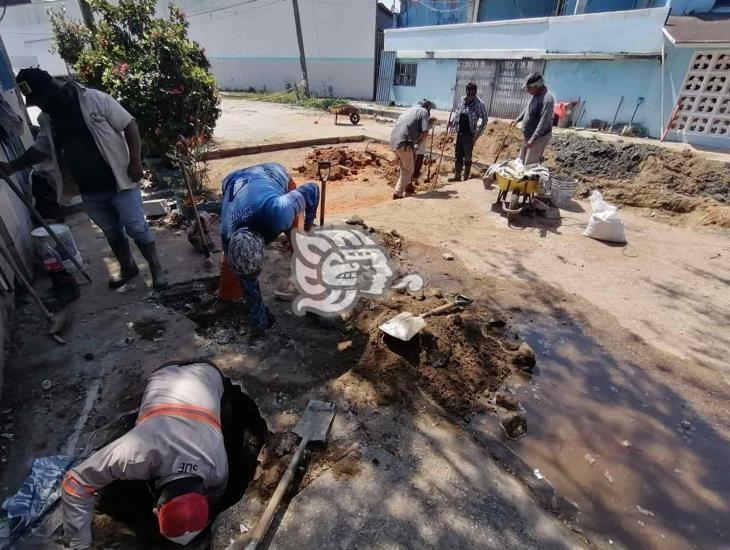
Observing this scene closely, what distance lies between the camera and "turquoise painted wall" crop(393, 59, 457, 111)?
1573cm

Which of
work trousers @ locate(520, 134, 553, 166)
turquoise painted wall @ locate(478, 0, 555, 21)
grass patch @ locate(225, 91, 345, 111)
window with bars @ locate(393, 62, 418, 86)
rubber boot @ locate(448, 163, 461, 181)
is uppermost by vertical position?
turquoise painted wall @ locate(478, 0, 555, 21)

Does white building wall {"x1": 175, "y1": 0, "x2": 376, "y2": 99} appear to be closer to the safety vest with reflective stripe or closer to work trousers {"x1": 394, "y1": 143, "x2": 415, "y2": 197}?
work trousers {"x1": 394, "y1": 143, "x2": 415, "y2": 197}

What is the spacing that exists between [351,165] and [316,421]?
7701mm

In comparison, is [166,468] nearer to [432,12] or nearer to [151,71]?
[151,71]

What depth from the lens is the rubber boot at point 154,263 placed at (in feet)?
12.7

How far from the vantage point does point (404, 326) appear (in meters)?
3.05

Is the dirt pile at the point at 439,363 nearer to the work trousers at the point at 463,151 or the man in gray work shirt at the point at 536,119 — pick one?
the man in gray work shirt at the point at 536,119

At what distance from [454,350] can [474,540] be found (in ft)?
4.47

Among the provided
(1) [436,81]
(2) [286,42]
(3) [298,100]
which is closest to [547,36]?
(1) [436,81]

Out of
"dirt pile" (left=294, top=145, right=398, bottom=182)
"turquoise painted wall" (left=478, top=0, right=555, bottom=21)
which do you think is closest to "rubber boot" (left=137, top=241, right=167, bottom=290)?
"dirt pile" (left=294, top=145, right=398, bottom=182)

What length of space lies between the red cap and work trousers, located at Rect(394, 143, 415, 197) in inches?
237

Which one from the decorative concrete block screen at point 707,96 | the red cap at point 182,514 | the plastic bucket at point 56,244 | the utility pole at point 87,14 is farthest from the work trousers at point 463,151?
the red cap at point 182,514

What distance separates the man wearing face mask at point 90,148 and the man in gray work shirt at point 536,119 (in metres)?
5.41

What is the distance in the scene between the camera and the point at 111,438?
2.46 m
